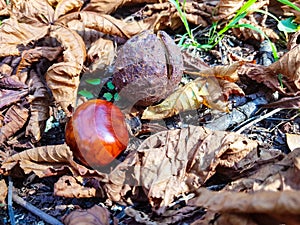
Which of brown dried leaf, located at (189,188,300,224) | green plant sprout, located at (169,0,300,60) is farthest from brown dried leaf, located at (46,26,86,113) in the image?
brown dried leaf, located at (189,188,300,224)

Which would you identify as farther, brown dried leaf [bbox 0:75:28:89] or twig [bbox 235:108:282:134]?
brown dried leaf [bbox 0:75:28:89]

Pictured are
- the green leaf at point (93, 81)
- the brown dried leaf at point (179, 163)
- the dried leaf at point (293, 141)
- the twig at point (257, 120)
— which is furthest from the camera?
the green leaf at point (93, 81)

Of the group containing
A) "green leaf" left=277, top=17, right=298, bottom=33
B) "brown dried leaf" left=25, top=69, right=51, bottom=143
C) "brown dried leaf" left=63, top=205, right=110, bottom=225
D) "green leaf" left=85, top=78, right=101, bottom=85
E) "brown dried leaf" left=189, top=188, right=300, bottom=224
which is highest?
"green leaf" left=277, top=17, right=298, bottom=33

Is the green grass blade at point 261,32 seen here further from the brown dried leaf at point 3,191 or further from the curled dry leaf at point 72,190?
the brown dried leaf at point 3,191

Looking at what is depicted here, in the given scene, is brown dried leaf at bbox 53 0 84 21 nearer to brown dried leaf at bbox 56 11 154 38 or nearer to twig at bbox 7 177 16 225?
A: brown dried leaf at bbox 56 11 154 38

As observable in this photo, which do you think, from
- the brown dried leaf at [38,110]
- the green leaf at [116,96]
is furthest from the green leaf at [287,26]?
the brown dried leaf at [38,110]

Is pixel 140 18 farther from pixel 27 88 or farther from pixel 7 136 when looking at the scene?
pixel 7 136

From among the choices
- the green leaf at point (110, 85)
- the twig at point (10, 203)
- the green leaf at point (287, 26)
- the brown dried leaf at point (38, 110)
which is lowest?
the twig at point (10, 203)
